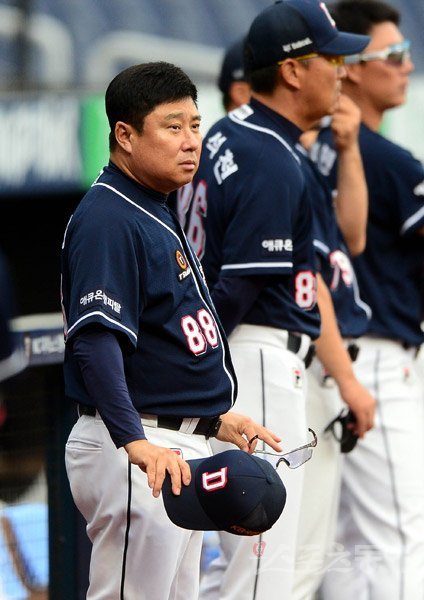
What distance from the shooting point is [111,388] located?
2369 mm

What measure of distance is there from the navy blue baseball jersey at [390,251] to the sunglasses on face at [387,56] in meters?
0.26

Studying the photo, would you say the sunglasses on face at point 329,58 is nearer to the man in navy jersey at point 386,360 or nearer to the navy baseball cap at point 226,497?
the man in navy jersey at point 386,360

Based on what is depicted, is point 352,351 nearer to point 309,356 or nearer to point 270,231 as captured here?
point 309,356

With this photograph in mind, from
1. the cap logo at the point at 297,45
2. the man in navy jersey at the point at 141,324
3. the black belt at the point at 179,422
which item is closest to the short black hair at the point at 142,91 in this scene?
the man in navy jersey at the point at 141,324

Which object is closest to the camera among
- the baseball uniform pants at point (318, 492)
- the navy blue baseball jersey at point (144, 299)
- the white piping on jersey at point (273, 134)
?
the navy blue baseball jersey at point (144, 299)

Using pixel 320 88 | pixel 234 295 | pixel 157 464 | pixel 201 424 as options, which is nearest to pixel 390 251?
pixel 320 88

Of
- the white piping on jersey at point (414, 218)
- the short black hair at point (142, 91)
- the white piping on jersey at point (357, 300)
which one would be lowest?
the white piping on jersey at point (357, 300)

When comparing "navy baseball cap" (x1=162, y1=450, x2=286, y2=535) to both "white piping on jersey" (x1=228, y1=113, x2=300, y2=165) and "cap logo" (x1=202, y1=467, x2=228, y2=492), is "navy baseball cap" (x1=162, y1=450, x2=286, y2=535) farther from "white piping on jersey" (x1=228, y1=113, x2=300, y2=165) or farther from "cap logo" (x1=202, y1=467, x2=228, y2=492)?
"white piping on jersey" (x1=228, y1=113, x2=300, y2=165)

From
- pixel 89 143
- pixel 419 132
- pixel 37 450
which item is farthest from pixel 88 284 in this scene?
pixel 419 132

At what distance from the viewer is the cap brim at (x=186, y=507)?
2352 mm

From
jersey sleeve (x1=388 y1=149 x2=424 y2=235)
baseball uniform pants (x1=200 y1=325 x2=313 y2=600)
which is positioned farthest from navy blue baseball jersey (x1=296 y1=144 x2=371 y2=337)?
baseball uniform pants (x1=200 y1=325 x2=313 y2=600)

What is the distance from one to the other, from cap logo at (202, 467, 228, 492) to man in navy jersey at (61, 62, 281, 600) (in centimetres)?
14

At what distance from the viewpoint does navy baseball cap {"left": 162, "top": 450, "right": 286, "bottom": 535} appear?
2.36 metres

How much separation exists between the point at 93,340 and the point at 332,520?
1440 millimetres
